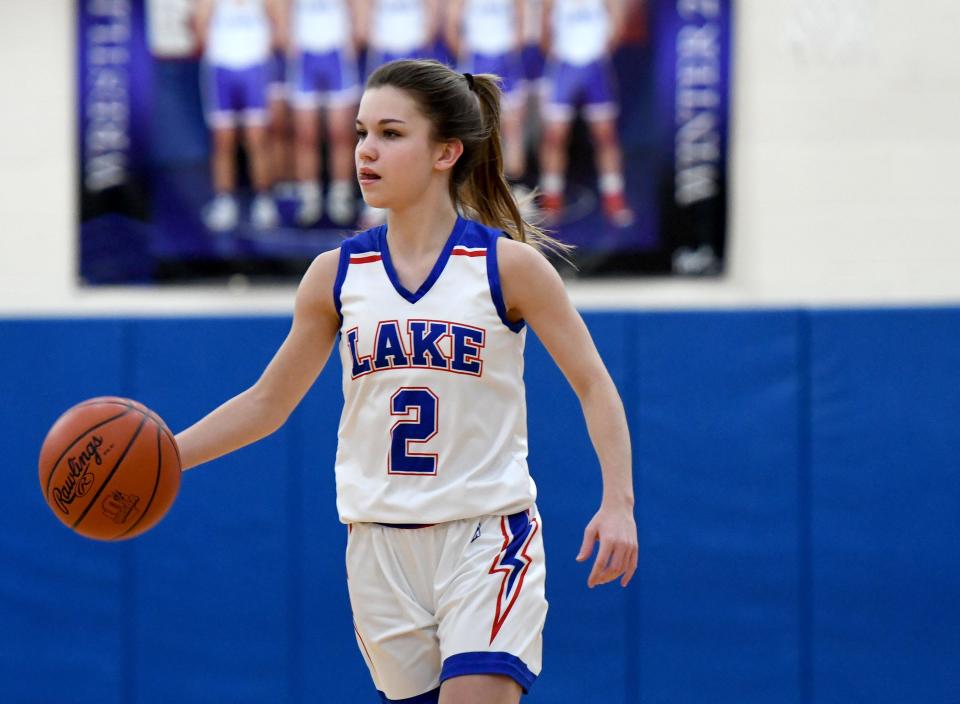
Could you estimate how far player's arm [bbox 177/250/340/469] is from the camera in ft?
9.67

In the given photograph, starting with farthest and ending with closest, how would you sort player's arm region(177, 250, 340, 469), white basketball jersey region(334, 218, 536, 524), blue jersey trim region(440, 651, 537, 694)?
1. player's arm region(177, 250, 340, 469)
2. white basketball jersey region(334, 218, 536, 524)
3. blue jersey trim region(440, 651, 537, 694)

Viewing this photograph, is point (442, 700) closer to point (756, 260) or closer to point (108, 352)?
point (108, 352)

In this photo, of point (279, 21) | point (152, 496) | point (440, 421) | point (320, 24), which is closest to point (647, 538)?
point (440, 421)

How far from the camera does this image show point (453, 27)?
6.37 metres

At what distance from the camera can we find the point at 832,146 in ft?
20.9

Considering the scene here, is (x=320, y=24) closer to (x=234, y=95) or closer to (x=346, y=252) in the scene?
(x=234, y=95)

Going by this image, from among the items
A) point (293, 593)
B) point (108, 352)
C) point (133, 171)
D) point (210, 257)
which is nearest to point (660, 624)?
point (293, 593)

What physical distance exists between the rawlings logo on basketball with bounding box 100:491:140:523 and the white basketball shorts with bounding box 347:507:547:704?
497 millimetres

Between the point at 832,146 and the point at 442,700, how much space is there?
4.57m

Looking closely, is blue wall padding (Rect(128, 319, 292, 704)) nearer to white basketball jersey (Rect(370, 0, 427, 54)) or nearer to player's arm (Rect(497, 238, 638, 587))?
white basketball jersey (Rect(370, 0, 427, 54))

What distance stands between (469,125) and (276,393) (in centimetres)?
78

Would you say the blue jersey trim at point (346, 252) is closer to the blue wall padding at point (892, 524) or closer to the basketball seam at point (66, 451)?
the basketball seam at point (66, 451)

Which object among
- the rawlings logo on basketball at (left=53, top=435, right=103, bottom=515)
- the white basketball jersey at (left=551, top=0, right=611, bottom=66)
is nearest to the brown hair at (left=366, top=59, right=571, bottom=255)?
the rawlings logo on basketball at (left=53, top=435, right=103, bottom=515)

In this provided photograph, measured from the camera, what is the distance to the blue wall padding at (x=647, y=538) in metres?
4.95
